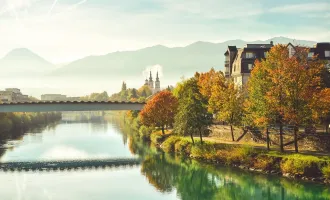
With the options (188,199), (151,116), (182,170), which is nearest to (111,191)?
(188,199)

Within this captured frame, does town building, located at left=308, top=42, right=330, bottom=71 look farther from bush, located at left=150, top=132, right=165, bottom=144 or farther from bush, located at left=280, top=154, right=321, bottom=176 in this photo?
bush, located at left=280, top=154, right=321, bottom=176

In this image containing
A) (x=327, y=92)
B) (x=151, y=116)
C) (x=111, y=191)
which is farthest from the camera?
(x=151, y=116)

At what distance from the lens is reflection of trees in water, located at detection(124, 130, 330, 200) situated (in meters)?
49.7

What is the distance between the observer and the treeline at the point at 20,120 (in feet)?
390

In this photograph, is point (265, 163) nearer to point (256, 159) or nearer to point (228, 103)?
point (256, 159)

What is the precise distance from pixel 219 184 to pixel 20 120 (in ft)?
327

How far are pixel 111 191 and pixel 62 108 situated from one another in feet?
155

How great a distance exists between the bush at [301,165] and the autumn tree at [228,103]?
50.3ft

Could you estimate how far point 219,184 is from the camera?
55.4 m

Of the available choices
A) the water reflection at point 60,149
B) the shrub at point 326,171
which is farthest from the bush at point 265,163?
the water reflection at point 60,149

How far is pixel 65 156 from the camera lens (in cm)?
8031

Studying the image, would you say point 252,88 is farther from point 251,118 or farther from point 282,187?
point 282,187

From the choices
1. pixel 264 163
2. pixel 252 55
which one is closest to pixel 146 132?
pixel 252 55

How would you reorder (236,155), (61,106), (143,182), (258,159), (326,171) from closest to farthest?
(326,171)
(143,182)
(258,159)
(236,155)
(61,106)
